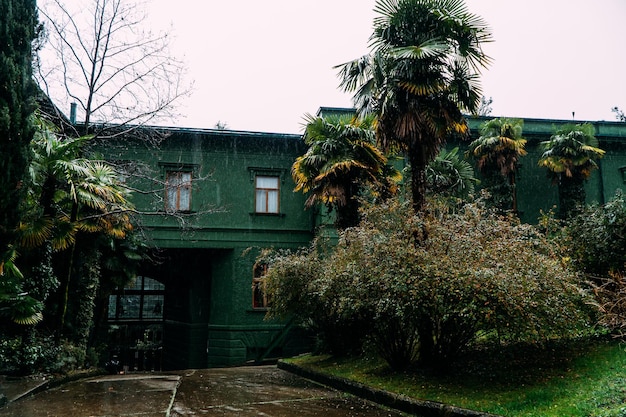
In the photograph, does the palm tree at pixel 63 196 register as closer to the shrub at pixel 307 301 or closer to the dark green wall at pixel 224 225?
the shrub at pixel 307 301

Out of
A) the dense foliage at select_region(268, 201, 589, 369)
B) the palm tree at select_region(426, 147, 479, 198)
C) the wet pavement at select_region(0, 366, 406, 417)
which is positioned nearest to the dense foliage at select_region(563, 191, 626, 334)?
the dense foliage at select_region(268, 201, 589, 369)

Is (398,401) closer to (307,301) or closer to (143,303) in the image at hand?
(307,301)

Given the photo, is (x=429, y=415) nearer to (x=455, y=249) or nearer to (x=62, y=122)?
(x=455, y=249)

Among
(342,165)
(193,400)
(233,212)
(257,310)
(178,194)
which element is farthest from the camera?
(233,212)

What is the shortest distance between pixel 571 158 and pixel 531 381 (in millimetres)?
17304

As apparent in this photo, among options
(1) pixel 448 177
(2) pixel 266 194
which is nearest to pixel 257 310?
(2) pixel 266 194

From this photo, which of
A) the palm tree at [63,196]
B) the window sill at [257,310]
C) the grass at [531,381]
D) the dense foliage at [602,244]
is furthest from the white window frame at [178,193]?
the dense foliage at [602,244]

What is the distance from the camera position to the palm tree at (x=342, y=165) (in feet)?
54.2

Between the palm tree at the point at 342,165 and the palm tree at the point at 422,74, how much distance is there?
337 cm

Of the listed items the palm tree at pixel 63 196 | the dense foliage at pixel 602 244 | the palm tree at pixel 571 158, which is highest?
the palm tree at pixel 571 158

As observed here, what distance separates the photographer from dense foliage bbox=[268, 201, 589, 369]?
8.87 m

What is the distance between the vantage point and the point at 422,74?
1239cm

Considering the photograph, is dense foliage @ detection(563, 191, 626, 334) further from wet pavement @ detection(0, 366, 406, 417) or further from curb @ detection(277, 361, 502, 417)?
wet pavement @ detection(0, 366, 406, 417)

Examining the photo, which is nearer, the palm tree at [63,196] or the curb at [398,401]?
the curb at [398,401]
